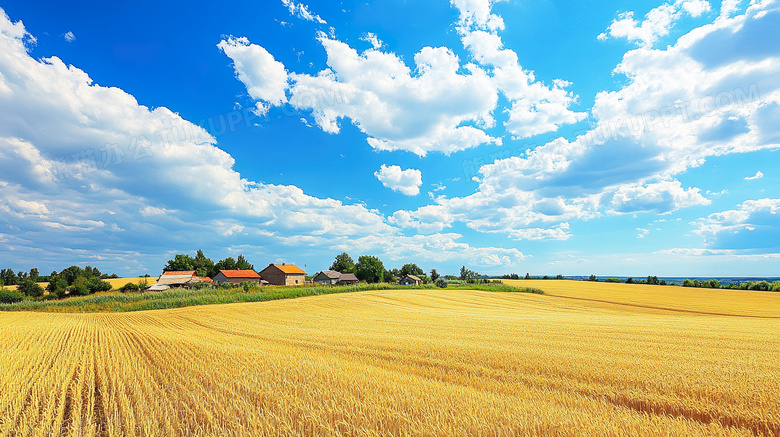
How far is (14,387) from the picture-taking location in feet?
23.5

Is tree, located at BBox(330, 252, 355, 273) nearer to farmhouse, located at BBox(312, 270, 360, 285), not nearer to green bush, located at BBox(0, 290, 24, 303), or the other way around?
farmhouse, located at BBox(312, 270, 360, 285)

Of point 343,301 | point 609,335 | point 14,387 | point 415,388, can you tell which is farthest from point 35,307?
point 609,335

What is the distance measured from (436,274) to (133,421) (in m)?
121

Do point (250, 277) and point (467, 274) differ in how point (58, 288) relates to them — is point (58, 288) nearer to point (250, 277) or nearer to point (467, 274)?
point (250, 277)

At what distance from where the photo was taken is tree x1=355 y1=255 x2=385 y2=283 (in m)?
112

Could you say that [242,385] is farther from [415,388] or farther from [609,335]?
[609,335]

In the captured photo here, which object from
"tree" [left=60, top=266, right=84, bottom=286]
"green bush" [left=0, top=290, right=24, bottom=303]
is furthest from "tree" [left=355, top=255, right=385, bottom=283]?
"tree" [left=60, top=266, right=84, bottom=286]

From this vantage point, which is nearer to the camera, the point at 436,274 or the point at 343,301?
the point at 343,301

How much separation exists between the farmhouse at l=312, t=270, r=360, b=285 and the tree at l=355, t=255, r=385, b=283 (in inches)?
121

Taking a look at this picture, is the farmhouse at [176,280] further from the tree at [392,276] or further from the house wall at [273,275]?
the tree at [392,276]

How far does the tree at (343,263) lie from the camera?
133 meters

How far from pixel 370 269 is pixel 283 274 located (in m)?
29.3

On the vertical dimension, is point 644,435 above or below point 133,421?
above

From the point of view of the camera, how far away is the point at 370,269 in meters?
113
